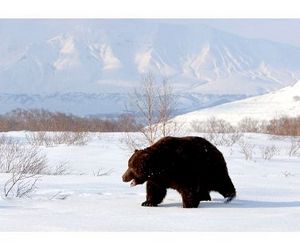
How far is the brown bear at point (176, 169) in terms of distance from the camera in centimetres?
599

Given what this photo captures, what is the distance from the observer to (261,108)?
10919 cm

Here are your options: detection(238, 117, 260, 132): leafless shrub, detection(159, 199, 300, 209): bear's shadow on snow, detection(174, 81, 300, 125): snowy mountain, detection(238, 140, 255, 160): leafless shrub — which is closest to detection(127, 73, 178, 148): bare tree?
detection(238, 140, 255, 160): leafless shrub

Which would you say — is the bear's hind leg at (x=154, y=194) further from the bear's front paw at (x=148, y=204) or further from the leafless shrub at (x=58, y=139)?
the leafless shrub at (x=58, y=139)

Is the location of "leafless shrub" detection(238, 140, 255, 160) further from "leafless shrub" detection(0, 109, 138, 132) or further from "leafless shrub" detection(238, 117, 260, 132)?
"leafless shrub" detection(238, 117, 260, 132)

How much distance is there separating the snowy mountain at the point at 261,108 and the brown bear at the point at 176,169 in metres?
86.3

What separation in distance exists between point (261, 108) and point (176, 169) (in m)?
105

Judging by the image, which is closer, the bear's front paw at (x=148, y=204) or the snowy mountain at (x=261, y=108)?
the bear's front paw at (x=148, y=204)

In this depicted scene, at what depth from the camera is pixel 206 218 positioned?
526 cm

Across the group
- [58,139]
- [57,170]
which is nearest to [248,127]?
[58,139]

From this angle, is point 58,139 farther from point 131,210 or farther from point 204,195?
point 131,210

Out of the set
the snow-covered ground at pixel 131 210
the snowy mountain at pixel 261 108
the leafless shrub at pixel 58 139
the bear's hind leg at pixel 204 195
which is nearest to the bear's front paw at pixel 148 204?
the snow-covered ground at pixel 131 210

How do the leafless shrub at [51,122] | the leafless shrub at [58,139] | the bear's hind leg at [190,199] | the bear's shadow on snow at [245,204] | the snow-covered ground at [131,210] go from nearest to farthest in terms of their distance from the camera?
the snow-covered ground at [131,210] → the bear's hind leg at [190,199] → the bear's shadow on snow at [245,204] → the leafless shrub at [58,139] → the leafless shrub at [51,122]

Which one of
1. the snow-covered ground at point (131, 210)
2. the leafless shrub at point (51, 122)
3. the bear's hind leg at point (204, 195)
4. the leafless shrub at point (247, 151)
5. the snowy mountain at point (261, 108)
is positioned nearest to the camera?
the snow-covered ground at point (131, 210)

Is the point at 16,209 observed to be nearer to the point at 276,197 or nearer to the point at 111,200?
the point at 111,200
